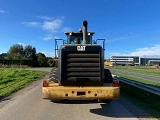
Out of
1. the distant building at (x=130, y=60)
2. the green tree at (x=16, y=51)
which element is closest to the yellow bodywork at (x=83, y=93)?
the green tree at (x=16, y=51)

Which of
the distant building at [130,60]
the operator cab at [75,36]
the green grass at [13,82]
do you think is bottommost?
the green grass at [13,82]

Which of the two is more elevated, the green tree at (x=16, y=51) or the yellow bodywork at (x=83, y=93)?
the green tree at (x=16, y=51)

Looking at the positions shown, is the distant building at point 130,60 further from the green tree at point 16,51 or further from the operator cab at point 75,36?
the operator cab at point 75,36

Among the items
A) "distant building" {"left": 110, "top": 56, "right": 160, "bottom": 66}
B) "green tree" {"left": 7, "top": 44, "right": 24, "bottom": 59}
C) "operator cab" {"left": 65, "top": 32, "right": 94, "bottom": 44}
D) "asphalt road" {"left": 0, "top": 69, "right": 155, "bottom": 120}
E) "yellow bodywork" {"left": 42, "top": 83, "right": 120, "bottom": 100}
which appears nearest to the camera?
"asphalt road" {"left": 0, "top": 69, "right": 155, "bottom": 120}

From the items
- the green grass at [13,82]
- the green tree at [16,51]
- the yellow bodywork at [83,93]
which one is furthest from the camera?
the green tree at [16,51]

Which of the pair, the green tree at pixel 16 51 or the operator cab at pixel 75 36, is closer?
the operator cab at pixel 75 36

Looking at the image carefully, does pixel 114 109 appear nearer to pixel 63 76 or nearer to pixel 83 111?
pixel 83 111

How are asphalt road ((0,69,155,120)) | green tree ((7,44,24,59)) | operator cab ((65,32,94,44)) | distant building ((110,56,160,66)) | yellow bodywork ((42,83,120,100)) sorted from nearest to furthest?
1. asphalt road ((0,69,155,120))
2. yellow bodywork ((42,83,120,100))
3. operator cab ((65,32,94,44))
4. green tree ((7,44,24,59))
5. distant building ((110,56,160,66))


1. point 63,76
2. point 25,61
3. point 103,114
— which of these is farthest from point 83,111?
point 25,61

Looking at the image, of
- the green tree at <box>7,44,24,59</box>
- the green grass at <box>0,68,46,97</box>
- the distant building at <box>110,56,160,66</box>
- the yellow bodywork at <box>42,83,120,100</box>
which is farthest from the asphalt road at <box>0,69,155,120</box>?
the distant building at <box>110,56,160,66</box>

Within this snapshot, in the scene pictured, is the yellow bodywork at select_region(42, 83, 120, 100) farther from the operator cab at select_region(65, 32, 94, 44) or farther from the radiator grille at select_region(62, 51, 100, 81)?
the operator cab at select_region(65, 32, 94, 44)

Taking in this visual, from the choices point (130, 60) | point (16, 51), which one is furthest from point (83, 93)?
point (130, 60)

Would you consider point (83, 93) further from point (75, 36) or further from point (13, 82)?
point (13, 82)

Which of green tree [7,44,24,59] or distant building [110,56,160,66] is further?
distant building [110,56,160,66]
